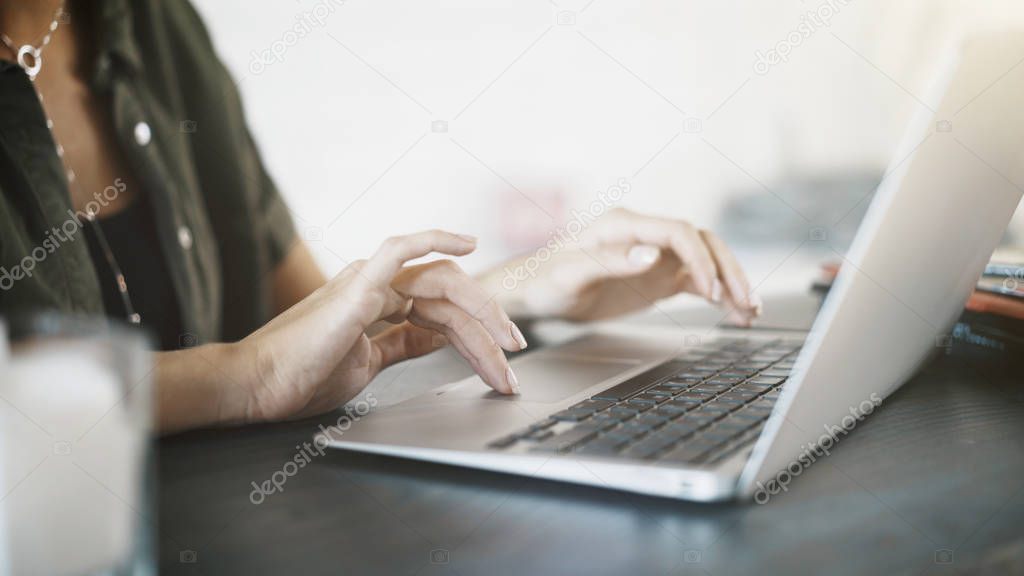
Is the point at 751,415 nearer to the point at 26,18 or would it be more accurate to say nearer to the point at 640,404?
the point at 640,404

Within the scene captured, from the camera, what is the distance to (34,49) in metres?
0.90

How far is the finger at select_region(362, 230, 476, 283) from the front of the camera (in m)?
0.54

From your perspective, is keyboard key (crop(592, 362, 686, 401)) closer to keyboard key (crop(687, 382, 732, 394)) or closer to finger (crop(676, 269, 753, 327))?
keyboard key (crop(687, 382, 732, 394))

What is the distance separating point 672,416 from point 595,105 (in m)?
2.46

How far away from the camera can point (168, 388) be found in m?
0.56

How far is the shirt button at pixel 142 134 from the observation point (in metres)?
0.99

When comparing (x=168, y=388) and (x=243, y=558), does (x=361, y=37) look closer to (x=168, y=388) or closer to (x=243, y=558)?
(x=168, y=388)

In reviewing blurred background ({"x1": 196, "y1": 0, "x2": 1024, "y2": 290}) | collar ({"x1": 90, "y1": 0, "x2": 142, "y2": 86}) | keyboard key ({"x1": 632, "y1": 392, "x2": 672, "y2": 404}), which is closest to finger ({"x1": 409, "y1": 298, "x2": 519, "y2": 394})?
keyboard key ({"x1": 632, "y1": 392, "x2": 672, "y2": 404})

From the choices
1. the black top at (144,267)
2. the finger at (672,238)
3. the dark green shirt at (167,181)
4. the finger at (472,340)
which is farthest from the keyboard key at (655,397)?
the black top at (144,267)

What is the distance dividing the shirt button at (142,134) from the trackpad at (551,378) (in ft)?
1.92

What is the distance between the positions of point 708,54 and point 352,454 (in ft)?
9.00

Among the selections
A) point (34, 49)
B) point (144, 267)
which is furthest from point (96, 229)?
point (34, 49)

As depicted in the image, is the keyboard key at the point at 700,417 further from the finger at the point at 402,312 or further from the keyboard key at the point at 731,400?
the finger at the point at 402,312

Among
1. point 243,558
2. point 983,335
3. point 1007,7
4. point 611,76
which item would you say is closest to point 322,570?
point 243,558
